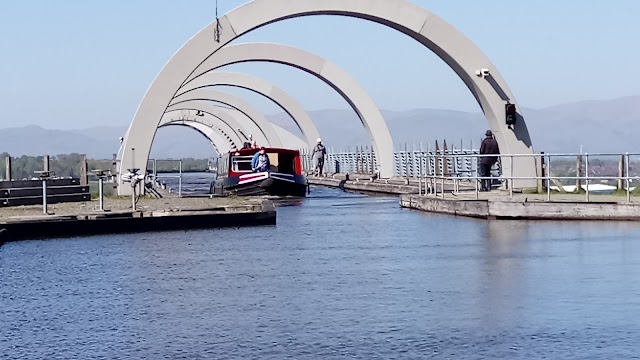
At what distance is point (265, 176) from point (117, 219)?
15.8m

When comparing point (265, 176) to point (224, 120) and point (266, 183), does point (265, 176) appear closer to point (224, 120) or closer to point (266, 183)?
point (266, 183)

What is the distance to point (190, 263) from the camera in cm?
1909

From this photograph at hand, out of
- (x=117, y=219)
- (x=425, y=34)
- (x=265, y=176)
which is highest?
(x=425, y=34)

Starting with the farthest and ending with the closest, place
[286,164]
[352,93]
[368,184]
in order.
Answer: [352,93] → [368,184] → [286,164]

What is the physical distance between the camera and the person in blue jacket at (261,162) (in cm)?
4172

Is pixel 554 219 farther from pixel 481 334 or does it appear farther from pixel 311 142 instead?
pixel 311 142

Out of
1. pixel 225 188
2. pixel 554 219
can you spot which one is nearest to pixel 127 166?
pixel 225 188

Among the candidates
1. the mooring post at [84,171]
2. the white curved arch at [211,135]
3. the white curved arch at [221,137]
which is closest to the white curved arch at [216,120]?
the white curved arch at [221,137]

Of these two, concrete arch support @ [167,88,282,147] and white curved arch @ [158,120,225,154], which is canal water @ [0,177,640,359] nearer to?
concrete arch support @ [167,88,282,147]

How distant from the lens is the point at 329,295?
1491 centimetres

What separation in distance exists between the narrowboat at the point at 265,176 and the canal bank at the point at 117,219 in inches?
466

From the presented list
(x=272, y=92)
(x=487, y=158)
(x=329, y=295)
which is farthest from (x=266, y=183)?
(x=329, y=295)

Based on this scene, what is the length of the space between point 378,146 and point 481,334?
4327cm

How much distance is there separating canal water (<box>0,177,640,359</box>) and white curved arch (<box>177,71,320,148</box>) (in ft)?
126
